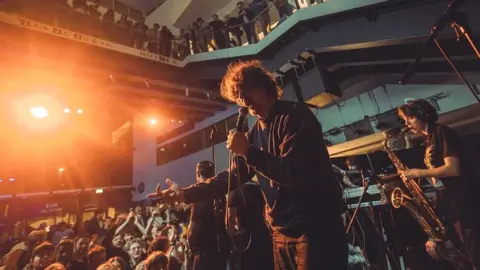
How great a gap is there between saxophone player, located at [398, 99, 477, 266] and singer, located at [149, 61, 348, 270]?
153cm

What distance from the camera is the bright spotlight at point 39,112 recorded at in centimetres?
908

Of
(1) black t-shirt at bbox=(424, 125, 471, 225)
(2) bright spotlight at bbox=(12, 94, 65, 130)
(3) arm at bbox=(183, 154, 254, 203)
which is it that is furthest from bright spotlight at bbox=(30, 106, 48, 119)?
(1) black t-shirt at bbox=(424, 125, 471, 225)

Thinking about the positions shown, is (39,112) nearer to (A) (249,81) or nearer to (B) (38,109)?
(B) (38,109)

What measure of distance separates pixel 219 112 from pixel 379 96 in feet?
24.7

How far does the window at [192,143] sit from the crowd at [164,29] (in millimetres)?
3705

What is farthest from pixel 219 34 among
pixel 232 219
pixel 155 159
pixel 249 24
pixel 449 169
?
pixel 155 159

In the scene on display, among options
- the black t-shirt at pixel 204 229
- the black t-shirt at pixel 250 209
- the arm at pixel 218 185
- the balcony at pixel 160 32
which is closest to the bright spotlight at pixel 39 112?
the balcony at pixel 160 32

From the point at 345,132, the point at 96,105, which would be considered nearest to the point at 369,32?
the point at 345,132

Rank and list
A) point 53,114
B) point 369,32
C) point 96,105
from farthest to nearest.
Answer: point 96,105 → point 53,114 → point 369,32

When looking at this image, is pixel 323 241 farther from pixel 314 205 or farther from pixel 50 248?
pixel 50 248

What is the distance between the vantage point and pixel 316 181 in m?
1.20

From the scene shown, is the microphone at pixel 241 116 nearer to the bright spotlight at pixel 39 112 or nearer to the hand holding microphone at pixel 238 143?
the hand holding microphone at pixel 238 143

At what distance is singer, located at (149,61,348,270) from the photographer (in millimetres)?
1153

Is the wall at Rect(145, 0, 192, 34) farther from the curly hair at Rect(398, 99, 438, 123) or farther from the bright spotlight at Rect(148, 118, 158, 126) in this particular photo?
the curly hair at Rect(398, 99, 438, 123)
